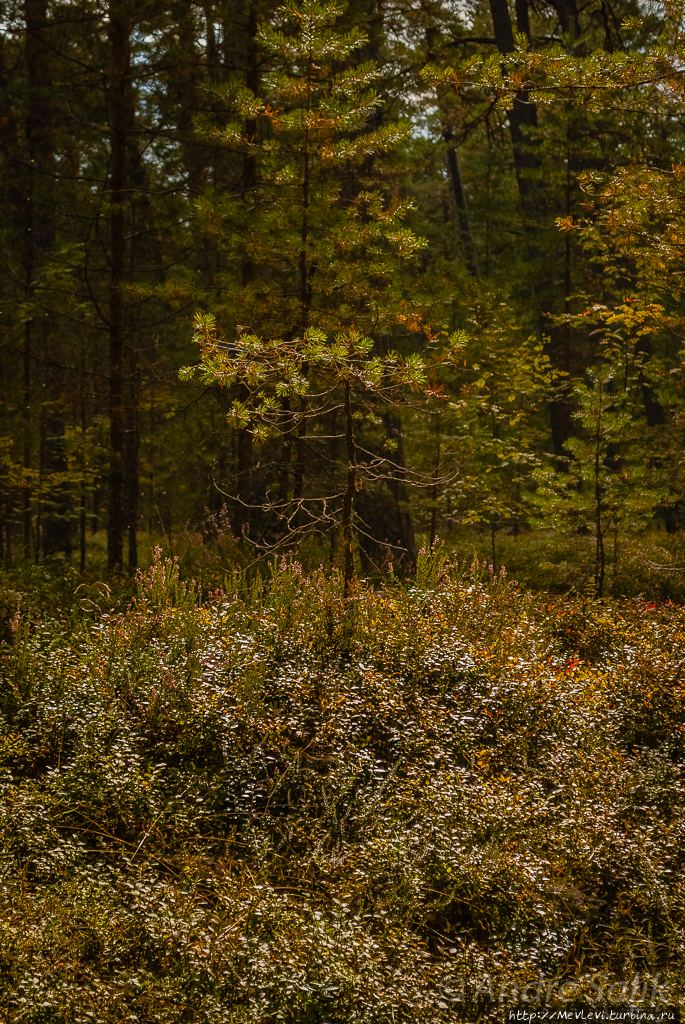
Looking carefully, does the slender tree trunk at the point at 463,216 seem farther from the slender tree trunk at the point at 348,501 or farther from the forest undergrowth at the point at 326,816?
the forest undergrowth at the point at 326,816

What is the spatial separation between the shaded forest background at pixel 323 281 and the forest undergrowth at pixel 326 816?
142 centimetres

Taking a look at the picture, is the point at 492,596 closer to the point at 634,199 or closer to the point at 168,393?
the point at 634,199

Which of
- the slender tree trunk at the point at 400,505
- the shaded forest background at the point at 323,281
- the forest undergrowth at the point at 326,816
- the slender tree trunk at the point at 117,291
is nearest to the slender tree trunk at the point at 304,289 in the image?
the shaded forest background at the point at 323,281

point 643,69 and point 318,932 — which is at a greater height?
point 643,69

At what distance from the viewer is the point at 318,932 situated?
10.8 feet

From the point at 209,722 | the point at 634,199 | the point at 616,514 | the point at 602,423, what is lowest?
the point at 209,722

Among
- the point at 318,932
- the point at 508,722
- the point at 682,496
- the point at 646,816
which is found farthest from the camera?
the point at 682,496

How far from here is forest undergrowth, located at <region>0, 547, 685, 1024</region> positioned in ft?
10.5

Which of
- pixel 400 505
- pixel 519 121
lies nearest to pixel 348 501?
pixel 400 505

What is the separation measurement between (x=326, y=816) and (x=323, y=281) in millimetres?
5834

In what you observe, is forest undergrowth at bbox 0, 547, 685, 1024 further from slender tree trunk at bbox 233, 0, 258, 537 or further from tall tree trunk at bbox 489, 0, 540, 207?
tall tree trunk at bbox 489, 0, 540, 207

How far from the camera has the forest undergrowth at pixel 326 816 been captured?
10.5ft

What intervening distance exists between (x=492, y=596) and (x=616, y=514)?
10.2ft

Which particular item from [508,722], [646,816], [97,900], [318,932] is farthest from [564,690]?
[97,900]
